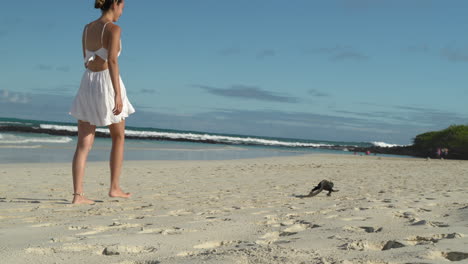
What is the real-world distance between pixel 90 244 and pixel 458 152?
26.4 m

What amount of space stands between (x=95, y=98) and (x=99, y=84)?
15 centimetres

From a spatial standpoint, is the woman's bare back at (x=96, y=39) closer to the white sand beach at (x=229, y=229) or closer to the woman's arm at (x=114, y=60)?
the woman's arm at (x=114, y=60)

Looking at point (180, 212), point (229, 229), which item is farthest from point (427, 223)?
point (180, 212)

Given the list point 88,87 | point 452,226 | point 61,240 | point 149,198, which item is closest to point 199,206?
point 149,198

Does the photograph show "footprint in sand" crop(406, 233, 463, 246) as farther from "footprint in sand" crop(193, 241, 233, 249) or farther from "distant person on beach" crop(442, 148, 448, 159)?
"distant person on beach" crop(442, 148, 448, 159)

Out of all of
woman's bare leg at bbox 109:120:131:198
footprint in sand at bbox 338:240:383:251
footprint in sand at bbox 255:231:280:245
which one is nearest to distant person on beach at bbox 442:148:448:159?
woman's bare leg at bbox 109:120:131:198

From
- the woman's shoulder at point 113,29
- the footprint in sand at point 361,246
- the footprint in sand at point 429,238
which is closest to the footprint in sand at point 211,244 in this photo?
the footprint in sand at point 361,246

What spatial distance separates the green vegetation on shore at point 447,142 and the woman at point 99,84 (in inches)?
959

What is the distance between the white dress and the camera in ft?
14.4

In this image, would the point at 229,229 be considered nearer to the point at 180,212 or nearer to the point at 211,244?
the point at 211,244

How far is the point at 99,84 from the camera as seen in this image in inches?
174

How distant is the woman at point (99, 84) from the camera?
14.2ft

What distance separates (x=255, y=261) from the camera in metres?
2.09

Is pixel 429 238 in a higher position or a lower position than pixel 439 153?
lower
